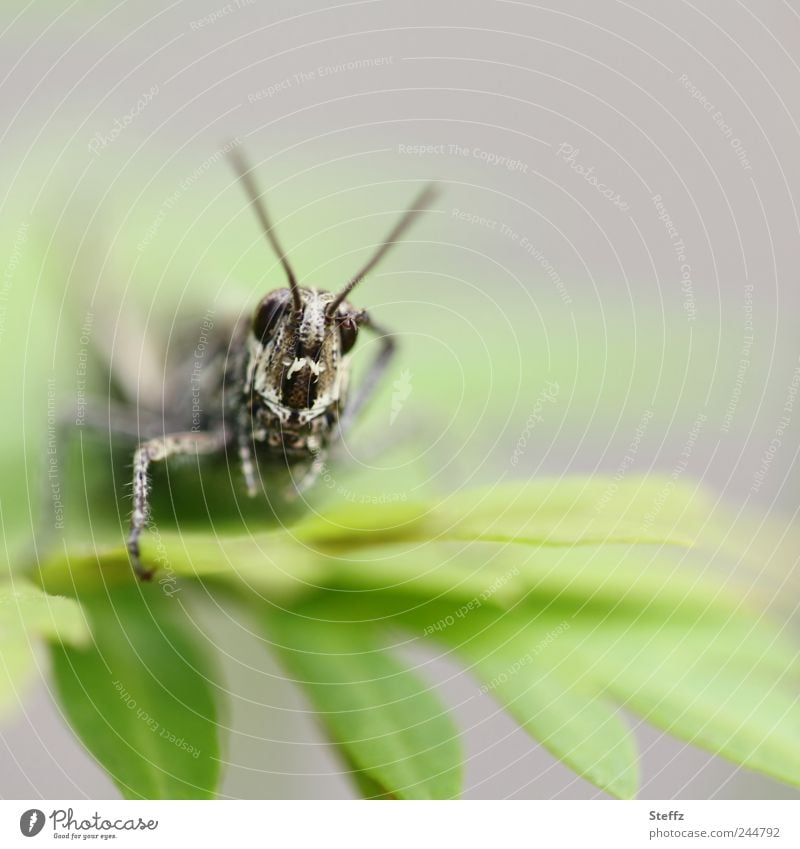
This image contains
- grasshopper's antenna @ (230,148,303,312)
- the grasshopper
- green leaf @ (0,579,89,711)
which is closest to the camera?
green leaf @ (0,579,89,711)

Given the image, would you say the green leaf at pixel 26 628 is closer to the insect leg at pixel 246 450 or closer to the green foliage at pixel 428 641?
the green foliage at pixel 428 641

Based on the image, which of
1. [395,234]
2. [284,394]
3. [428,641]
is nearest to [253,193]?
[395,234]

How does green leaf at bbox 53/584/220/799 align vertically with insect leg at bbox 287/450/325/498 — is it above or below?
below

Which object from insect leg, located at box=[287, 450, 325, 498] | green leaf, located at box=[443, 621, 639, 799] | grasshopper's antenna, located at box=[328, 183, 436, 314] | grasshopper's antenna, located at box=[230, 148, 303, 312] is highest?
grasshopper's antenna, located at box=[230, 148, 303, 312]

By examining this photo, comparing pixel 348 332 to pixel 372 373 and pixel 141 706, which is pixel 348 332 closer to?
pixel 372 373

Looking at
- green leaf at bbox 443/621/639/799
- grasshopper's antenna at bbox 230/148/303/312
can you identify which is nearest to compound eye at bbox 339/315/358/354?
grasshopper's antenna at bbox 230/148/303/312

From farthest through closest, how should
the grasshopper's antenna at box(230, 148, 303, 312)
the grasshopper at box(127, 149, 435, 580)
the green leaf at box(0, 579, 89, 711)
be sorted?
1. the grasshopper's antenna at box(230, 148, 303, 312)
2. the grasshopper at box(127, 149, 435, 580)
3. the green leaf at box(0, 579, 89, 711)

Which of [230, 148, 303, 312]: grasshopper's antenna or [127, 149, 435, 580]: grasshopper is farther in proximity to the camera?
[230, 148, 303, 312]: grasshopper's antenna

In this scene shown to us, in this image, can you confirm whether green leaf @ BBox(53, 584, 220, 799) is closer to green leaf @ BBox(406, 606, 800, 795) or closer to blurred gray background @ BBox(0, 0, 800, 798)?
green leaf @ BBox(406, 606, 800, 795)
